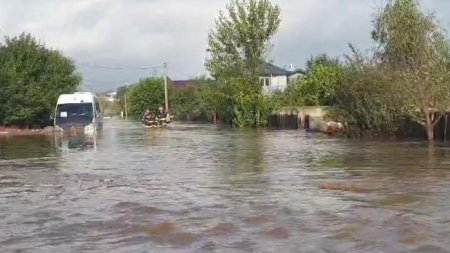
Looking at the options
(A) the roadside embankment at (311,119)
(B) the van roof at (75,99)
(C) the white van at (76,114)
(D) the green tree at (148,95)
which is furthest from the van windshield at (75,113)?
(D) the green tree at (148,95)

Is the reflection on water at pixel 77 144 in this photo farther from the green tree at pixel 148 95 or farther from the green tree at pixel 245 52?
the green tree at pixel 148 95

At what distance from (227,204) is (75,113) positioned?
3132 cm

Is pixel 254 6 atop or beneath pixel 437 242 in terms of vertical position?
atop

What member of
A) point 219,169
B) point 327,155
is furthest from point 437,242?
point 327,155

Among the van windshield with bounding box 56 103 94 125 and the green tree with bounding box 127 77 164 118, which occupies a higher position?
the green tree with bounding box 127 77 164 118

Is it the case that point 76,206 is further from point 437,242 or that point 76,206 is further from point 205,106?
point 205,106

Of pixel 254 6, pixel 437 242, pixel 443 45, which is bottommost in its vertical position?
pixel 437 242

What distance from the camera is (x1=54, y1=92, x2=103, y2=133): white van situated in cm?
4062

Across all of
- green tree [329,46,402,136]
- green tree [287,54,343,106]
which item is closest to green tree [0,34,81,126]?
green tree [287,54,343,106]

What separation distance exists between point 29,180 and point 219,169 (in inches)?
176

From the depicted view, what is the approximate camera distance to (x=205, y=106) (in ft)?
252

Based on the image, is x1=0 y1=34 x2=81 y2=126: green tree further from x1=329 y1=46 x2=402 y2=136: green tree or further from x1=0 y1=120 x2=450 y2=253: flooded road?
x1=0 y1=120 x2=450 y2=253: flooded road

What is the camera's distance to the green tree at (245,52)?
54.2 meters

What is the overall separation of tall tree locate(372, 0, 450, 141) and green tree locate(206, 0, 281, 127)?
2261 cm
